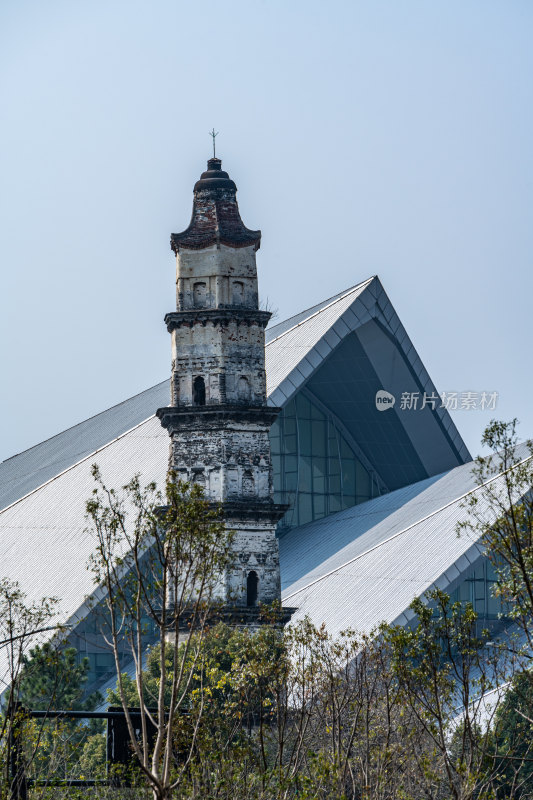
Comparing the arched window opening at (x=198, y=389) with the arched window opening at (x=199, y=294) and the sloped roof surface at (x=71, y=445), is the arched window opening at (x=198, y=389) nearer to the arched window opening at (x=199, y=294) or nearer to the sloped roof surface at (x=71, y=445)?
the arched window opening at (x=199, y=294)

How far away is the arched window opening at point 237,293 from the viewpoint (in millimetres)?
50625

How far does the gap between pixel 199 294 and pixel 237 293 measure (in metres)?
1.24

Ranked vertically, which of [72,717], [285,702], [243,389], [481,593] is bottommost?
[72,717]

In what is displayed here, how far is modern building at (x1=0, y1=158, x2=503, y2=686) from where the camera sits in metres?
50.1

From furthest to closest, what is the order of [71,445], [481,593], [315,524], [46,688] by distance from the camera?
[71,445] → [315,524] → [481,593] → [46,688]

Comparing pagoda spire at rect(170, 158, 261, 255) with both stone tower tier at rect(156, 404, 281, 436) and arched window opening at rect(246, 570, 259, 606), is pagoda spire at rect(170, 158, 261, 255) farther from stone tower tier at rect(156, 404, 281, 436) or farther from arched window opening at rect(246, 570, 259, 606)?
arched window opening at rect(246, 570, 259, 606)

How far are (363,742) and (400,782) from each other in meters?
2.08

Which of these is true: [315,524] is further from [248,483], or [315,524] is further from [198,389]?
[198,389]

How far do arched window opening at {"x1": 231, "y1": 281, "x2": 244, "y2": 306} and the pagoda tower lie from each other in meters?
0.03

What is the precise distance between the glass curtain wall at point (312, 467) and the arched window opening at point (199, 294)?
931 inches

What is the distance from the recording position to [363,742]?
3428 cm

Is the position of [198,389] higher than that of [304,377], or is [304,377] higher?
[304,377]

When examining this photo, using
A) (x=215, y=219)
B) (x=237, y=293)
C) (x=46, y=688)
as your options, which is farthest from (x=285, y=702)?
(x=215, y=219)

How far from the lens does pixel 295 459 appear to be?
246 feet
